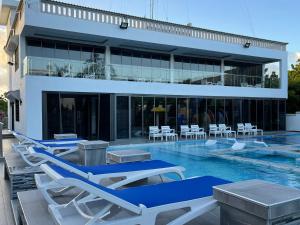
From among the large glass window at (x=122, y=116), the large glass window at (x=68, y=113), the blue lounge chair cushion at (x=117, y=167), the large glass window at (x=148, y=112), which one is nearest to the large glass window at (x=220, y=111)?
the large glass window at (x=148, y=112)

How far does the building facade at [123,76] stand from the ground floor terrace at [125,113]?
0.19ft

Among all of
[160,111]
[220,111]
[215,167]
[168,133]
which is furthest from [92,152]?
[220,111]

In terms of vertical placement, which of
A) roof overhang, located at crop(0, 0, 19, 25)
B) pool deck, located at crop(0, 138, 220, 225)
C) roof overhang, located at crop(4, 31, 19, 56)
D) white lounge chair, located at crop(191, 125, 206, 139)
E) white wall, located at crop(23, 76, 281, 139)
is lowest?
pool deck, located at crop(0, 138, 220, 225)

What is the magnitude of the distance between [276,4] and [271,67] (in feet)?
17.7

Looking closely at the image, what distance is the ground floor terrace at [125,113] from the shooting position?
16828 mm

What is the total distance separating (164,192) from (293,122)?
23.2 meters

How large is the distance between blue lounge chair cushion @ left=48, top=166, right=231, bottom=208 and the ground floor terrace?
39.1 feet

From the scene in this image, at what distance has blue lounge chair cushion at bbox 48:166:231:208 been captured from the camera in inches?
131

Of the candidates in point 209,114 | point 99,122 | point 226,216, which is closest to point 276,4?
Answer: point 209,114

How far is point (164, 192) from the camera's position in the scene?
373 cm

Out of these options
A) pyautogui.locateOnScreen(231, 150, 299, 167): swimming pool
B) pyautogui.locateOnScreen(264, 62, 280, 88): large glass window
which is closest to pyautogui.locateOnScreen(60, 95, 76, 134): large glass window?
A: pyautogui.locateOnScreen(231, 150, 299, 167): swimming pool

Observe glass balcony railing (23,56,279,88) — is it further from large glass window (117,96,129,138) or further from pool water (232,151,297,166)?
pool water (232,151,297,166)

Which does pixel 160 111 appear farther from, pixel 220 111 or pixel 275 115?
pixel 275 115

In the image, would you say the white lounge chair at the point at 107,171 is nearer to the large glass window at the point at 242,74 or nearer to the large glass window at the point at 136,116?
the large glass window at the point at 136,116
